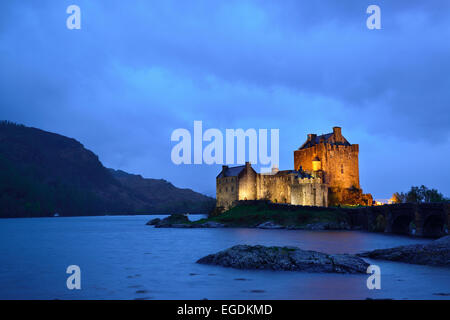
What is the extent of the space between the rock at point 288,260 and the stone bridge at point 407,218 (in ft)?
118

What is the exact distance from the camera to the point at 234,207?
91688mm

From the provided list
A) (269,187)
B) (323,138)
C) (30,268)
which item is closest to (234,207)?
(269,187)

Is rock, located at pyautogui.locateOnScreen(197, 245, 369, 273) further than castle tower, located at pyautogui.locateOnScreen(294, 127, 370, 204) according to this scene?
No

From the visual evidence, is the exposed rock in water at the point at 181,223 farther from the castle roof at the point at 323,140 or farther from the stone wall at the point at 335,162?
the castle roof at the point at 323,140

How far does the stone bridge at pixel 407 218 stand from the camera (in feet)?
192

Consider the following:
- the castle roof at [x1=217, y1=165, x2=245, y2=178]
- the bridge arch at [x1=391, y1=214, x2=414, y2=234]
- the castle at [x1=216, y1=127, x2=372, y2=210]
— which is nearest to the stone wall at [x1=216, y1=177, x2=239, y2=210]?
the castle at [x1=216, y1=127, x2=372, y2=210]

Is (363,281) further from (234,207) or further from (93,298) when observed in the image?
(234,207)

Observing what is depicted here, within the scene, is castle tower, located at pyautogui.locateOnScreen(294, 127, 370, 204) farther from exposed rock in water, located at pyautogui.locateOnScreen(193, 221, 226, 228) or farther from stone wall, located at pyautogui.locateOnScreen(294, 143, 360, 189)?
exposed rock in water, located at pyautogui.locateOnScreen(193, 221, 226, 228)

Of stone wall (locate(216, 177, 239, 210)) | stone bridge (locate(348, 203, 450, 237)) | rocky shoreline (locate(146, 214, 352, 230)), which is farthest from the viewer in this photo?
stone wall (locate(216, 177, 239, 210))

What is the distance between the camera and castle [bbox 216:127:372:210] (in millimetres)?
85938

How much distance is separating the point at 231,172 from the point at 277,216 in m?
17.2

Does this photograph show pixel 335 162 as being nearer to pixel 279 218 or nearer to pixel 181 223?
pixel 279 218

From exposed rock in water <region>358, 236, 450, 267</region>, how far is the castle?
177 ft
